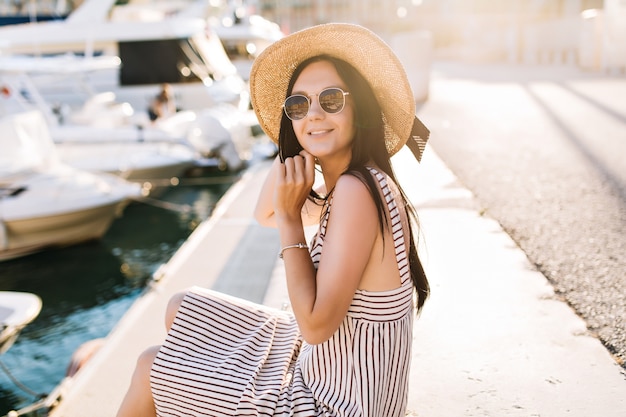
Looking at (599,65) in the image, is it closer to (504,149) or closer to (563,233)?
(504,149)

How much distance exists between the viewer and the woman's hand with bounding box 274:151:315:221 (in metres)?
1.91

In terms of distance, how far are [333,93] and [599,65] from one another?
1699cm

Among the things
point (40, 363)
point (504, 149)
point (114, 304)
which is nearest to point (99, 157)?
point (114, 304)

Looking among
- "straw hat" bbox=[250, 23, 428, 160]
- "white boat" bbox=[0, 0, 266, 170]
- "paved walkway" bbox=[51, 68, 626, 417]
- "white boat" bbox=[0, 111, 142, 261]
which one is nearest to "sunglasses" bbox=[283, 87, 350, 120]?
"straw hat" bbox=[250, 23, 428, 160]

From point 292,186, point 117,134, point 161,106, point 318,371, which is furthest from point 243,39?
point 318,371

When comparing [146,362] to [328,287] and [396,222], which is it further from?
[396,222]

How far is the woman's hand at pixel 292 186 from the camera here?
1911 millimetres

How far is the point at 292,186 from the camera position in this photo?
192cm

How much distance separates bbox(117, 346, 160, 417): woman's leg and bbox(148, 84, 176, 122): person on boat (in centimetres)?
1199

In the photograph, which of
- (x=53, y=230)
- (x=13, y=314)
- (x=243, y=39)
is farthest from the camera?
(x=243, y=39)

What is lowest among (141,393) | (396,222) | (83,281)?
(83,281)

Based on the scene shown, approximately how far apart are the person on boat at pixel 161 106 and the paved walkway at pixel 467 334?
9.02m

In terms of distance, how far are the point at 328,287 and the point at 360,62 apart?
2.36ft

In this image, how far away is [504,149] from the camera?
722cm
